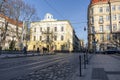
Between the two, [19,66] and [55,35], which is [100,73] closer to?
[19,66]

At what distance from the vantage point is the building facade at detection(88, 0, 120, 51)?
7925cm

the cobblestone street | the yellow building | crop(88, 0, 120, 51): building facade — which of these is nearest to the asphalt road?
the cobblestone street

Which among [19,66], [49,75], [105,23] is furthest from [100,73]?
[105,23]

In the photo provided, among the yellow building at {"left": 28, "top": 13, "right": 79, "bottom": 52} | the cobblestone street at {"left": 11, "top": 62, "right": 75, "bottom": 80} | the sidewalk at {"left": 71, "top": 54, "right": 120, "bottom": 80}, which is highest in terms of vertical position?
the yellow building at {"left": 28, "top": 13, "right": 79, "bottom": 52}

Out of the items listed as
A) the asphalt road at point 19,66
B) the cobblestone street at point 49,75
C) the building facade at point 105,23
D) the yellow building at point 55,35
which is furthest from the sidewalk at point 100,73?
the yellow building at point 55,35

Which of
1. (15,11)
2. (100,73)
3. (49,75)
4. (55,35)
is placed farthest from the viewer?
(55,35)

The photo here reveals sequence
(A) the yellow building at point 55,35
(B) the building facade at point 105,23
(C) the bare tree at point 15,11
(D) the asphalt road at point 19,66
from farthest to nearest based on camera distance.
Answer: (A) the yellow building at point 55,35
(B) the building facade at point 105,23
(C) the bare tree at point 15,11
(D) the asphalt road at point 19,66

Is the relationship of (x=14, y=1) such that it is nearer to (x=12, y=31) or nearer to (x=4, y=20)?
(x=4, y=20)

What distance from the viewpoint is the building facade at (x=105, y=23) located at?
79250 mm

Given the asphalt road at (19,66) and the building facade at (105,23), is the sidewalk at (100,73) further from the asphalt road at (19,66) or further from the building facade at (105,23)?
the building facade at (105,23)

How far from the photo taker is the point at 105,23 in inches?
3243

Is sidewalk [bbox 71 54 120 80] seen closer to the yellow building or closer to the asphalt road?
the asphalt road

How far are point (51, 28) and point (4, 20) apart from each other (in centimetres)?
4758

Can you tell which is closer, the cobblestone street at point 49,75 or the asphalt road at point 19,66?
the cobblestone street at point 49,75
